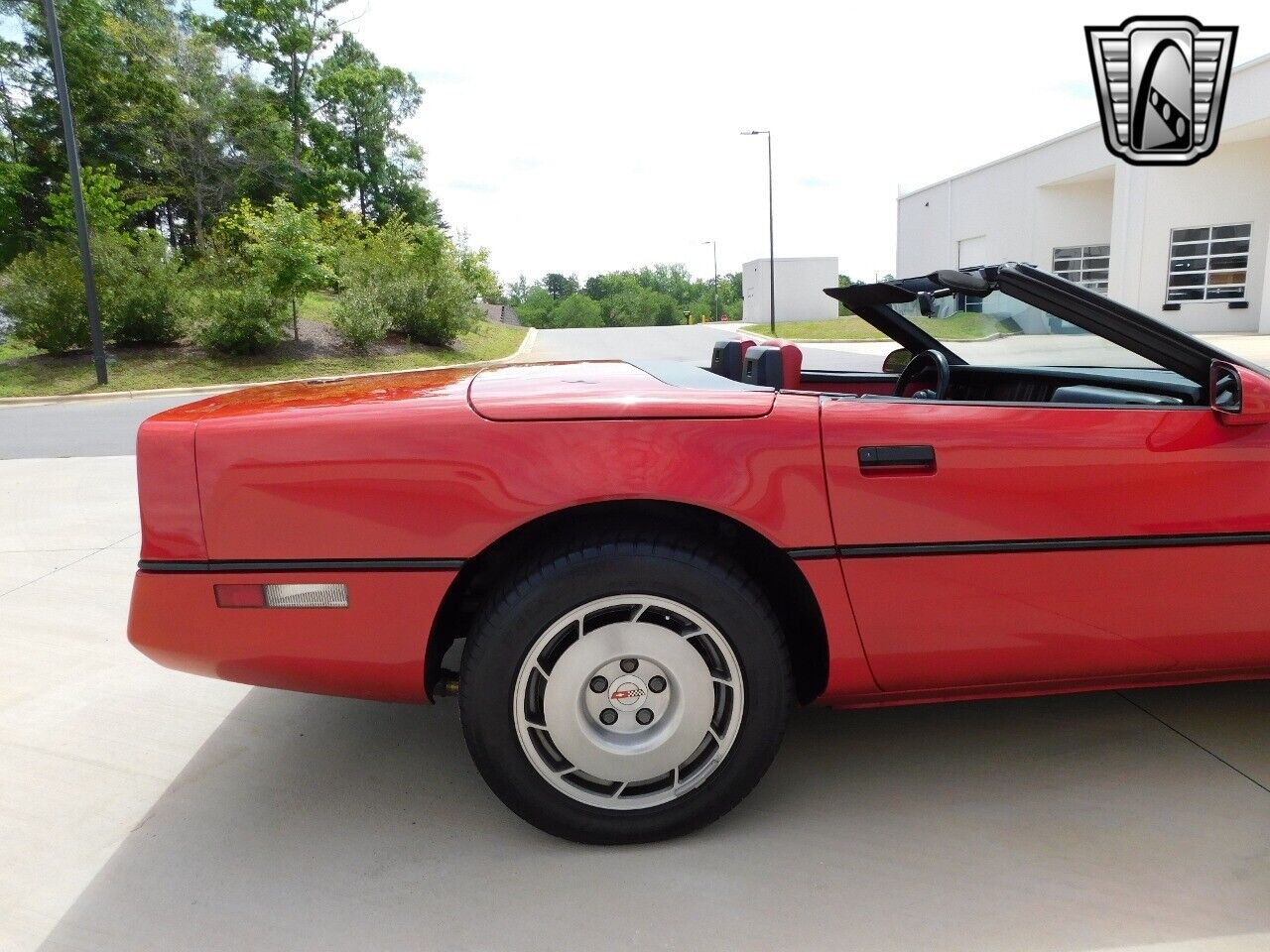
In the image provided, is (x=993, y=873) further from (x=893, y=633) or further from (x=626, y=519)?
(x=626, y=519)

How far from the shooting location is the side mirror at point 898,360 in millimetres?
3389

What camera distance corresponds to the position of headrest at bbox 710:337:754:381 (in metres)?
2.83

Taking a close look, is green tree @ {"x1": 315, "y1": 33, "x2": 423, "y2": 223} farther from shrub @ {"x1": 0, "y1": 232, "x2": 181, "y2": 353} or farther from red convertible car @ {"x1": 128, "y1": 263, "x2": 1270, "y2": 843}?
red convertible car @ {"x1": 128, "y1": 263, "x2": 1270, "y2": 843}

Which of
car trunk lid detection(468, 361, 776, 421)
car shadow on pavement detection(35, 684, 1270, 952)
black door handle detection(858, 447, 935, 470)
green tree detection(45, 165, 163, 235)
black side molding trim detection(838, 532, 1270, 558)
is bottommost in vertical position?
car shadow on pavement detection(35, 684, 1270, 952)

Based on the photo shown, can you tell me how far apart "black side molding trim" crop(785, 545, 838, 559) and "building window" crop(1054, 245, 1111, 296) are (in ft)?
104

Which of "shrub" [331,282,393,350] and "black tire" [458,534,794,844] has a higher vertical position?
"shrub" [331,282,393,350]

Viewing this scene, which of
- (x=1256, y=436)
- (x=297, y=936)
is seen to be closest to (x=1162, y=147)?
(x=1256, y=436)

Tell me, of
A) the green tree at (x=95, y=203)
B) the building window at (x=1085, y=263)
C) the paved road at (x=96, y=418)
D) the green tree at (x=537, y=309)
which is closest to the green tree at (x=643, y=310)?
the green tree at (x=537, y=309)

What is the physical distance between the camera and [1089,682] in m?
2.20

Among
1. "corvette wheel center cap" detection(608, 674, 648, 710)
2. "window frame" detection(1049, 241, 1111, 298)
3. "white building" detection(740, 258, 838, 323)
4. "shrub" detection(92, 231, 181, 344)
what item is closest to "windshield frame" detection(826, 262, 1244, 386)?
"corvette wheel center cap" detection(608, 674, 648, 710)

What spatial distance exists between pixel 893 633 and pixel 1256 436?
37.5 inches

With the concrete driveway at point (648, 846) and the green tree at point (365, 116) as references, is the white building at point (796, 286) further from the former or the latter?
the concrete driveway at point (648, 846)

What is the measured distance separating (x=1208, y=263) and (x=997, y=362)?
26.3 meters

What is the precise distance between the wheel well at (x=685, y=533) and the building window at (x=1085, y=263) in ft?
103
